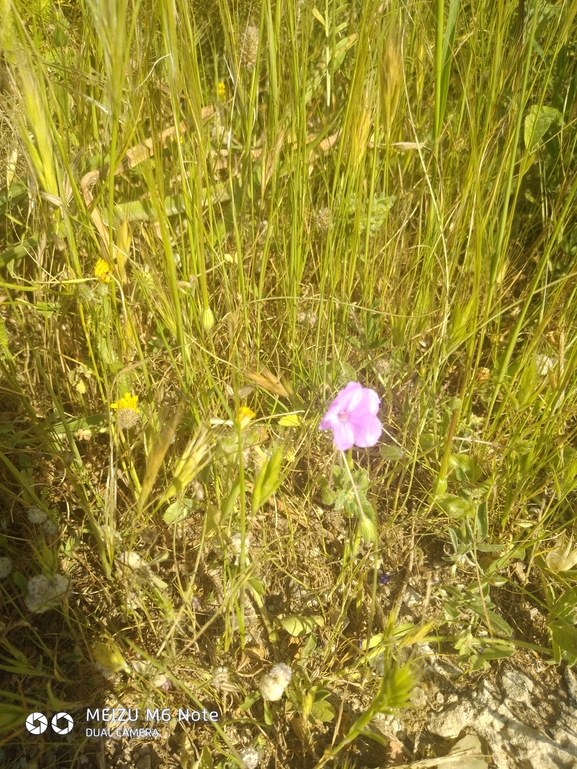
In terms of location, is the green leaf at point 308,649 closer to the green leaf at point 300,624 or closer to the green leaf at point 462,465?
the green leaf at point 300,624

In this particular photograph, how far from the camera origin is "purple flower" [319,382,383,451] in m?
0.74

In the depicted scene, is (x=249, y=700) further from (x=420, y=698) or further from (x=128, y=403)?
(x=128, y=403)

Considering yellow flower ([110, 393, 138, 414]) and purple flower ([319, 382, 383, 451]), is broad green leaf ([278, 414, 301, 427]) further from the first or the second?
yellow flower ([110, 393, 138, 414])

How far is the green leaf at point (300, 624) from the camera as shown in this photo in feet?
2.94

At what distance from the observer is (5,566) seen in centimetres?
93

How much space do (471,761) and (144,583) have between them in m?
0.58

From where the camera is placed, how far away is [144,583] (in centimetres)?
91

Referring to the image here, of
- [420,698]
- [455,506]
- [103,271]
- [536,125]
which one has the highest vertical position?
[536,125]

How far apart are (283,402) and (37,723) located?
2.15 feet

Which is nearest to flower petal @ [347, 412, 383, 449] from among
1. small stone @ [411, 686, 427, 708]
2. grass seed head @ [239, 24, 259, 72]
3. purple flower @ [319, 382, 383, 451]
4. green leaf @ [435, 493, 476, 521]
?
purple flower @ [319, 382, 383, 451]

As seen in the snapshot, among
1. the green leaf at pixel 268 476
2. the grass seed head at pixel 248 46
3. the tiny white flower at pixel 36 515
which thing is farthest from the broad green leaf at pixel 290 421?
the grass seed head at pixel 248 46

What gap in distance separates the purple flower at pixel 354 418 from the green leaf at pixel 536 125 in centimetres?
51

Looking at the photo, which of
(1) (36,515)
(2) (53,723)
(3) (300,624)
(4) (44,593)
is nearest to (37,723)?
(2) (53,723)

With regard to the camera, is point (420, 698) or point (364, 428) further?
point (420, 698)
